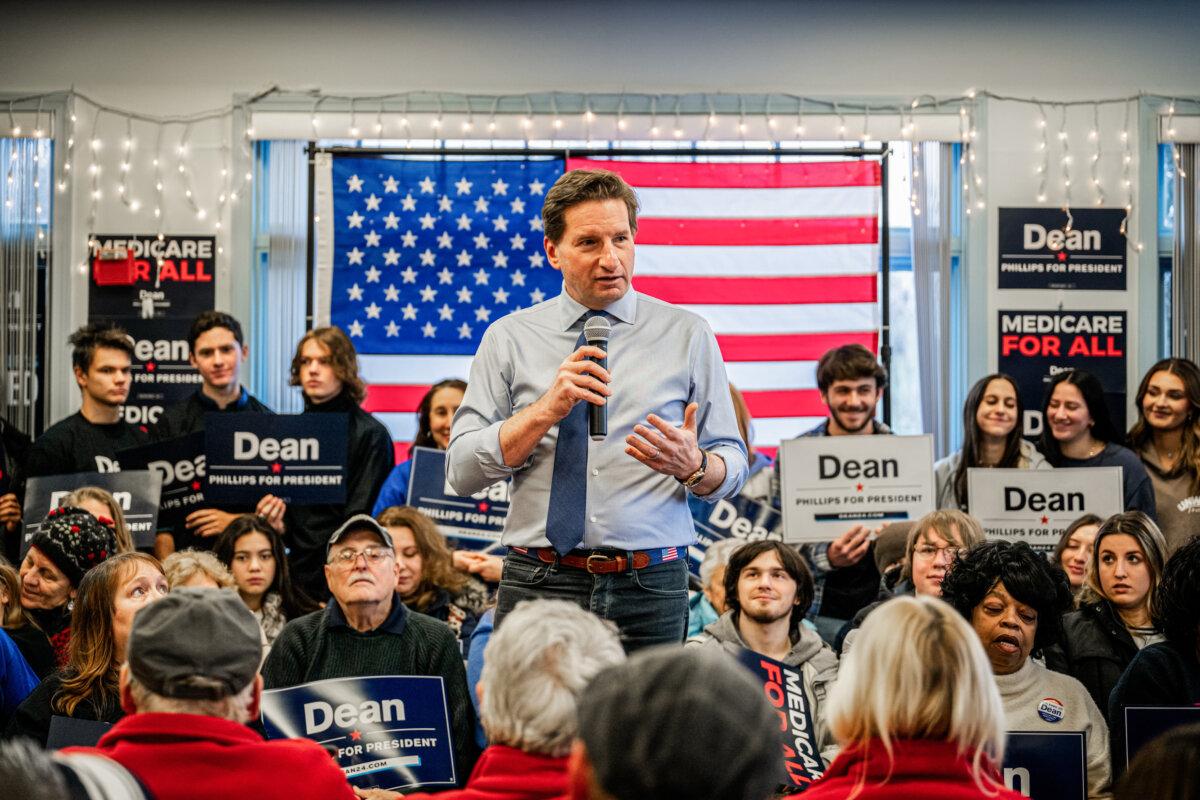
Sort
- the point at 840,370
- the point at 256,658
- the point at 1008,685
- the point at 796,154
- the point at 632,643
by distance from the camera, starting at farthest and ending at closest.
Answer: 1. the point at 796,154
2. the point at 840,370
3. the point at 1008,685
4. the point at 632,643
5. the point at 256,658

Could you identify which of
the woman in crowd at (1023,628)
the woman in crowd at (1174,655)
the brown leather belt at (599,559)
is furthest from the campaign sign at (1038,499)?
the brown leather belt at (599,559)

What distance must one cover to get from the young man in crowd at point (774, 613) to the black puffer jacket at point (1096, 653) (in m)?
0.69

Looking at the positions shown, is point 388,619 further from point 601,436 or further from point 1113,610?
point 1113,610

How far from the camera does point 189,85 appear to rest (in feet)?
22.3

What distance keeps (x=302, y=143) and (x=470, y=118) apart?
903mm

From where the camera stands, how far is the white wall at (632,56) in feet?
22.3

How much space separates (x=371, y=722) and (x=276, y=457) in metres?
2.04

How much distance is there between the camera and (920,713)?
6.06 ft

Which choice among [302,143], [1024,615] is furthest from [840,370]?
[302,143]

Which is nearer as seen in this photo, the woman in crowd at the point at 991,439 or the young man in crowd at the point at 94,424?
the young man in crowd at the point at 94,424

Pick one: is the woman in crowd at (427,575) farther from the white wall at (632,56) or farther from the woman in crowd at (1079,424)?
the white wall at (632,56)

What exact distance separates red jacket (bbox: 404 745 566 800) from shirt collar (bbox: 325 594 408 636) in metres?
2.06

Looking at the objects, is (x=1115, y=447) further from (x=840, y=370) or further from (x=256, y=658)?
(x=256, y=658)

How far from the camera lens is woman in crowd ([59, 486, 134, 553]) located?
4.27 meters
